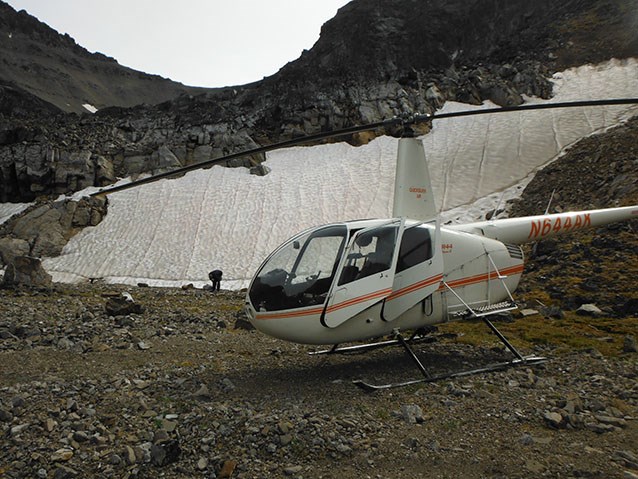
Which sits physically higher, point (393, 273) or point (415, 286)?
point (393, 273)

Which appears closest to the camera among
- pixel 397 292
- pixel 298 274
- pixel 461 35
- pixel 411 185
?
pixel 298 274

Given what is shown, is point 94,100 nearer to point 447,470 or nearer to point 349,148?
point 349,148

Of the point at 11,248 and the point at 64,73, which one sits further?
the point at 64,73

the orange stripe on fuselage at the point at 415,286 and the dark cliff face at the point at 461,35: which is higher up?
the dark cliff face at the point at 461,35

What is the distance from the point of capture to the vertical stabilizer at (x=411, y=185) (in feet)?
28.1

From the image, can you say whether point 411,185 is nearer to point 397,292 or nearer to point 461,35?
point 397,292

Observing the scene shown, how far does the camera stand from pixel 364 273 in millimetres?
7203

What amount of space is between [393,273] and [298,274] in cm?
152

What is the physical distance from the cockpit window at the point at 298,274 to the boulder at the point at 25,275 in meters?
12.9

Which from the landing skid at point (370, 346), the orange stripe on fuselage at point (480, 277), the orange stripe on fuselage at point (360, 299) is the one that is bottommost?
the landing skid at point (370, 346)

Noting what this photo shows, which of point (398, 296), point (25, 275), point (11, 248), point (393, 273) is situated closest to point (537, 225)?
point (398, 296)

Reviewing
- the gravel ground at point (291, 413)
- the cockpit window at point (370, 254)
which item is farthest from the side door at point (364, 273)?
the gravel ground at point (291, 413)

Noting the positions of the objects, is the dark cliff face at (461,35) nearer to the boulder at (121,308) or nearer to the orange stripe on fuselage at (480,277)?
the boulder at (121,308)

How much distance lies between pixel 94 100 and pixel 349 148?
7196 centimetres
